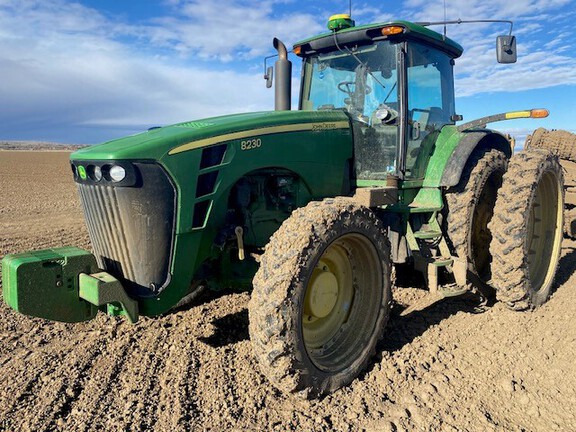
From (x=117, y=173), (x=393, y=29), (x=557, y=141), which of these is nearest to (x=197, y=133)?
(x=117, y=173)

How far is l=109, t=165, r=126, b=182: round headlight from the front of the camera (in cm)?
295

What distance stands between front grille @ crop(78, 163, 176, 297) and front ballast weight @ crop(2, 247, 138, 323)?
0.15 meters

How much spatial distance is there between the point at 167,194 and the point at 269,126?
0.97 m

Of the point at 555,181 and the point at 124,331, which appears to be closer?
the point at 124,331

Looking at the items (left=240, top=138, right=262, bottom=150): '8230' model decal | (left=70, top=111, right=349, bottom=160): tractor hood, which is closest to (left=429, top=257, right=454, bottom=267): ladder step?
(left=70, top=111, right=349, bottom=160): tractor hood

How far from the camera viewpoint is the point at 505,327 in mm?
4363

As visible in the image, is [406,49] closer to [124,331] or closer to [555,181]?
[555,181]

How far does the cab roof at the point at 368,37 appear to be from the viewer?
4.25 m

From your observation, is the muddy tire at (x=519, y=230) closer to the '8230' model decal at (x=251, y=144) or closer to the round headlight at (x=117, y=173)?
the '8230' model decal at (x=251, y=144)

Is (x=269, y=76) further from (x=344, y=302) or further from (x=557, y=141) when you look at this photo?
(x=557, y=141)

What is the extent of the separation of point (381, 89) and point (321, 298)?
204cm

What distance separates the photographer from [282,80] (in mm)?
4645

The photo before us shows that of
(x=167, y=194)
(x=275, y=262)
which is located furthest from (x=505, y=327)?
(x=167, y=194)

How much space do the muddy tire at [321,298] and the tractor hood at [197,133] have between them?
2.35 feet
